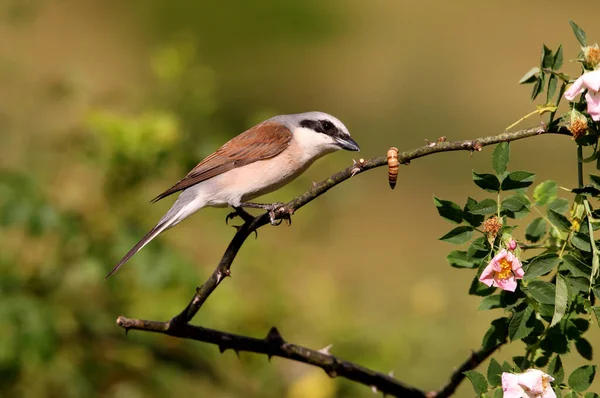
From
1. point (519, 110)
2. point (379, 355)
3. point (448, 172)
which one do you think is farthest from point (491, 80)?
point (379, 355)

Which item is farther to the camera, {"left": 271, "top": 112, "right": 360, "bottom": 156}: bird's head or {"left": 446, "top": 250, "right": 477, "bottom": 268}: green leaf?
{"left": 271, "top": 112, "right": 360, "bottom": 156}: bird's head

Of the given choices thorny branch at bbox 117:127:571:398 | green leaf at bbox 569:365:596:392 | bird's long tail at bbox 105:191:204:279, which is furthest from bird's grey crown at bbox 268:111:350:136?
green leaf at bbox 569:365:596:392

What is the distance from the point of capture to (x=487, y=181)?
4.36ft

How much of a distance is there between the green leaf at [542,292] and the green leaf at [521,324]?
0.05 m

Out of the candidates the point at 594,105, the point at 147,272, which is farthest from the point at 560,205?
the point at 147,272

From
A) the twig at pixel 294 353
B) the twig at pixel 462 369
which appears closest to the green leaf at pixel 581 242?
the twig at pixel 462 369

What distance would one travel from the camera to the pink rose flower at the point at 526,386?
4.13 feet

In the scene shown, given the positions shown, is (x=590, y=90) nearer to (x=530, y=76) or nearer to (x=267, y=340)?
(x=530, y=76)

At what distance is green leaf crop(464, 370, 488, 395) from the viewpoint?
1312 mm

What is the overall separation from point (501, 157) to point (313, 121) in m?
1.43

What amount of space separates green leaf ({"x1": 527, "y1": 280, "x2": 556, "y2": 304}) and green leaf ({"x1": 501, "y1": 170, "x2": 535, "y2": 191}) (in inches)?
6.7

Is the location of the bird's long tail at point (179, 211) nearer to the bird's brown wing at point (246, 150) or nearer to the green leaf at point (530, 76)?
the bird's brown wing at point (246, 150)

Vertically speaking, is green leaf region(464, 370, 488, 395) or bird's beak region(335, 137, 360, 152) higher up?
bird's beak region(335, 137, 360, 152)

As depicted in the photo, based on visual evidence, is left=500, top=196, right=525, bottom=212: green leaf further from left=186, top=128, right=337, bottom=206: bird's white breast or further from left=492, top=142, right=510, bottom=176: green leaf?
left=186, top=128, right=337, bottom=206: bird's white breast
